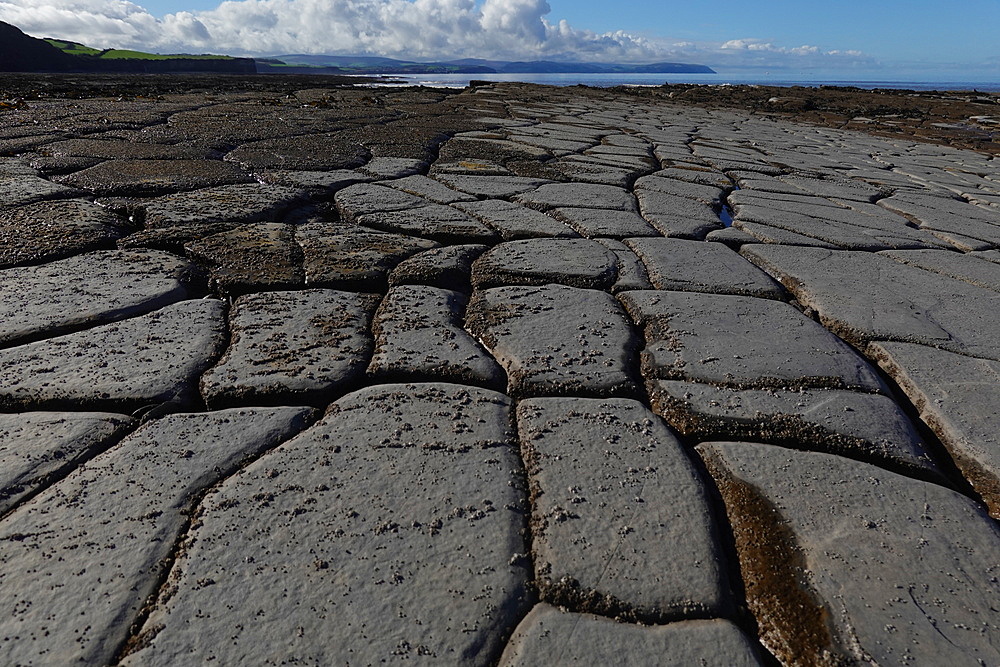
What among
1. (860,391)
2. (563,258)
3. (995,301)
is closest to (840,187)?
(995,301)

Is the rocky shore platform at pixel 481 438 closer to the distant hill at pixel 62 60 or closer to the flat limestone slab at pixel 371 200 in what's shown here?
the flat limestone slab at pixel 371 200

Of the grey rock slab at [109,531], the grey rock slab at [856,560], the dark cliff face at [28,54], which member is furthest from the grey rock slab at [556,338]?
the dark cliff face at [28,54]

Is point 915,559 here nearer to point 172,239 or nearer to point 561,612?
point 561,612

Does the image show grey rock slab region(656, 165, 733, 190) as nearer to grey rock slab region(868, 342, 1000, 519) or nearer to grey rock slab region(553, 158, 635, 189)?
grey rock slab region(553, 158, 635, 189)

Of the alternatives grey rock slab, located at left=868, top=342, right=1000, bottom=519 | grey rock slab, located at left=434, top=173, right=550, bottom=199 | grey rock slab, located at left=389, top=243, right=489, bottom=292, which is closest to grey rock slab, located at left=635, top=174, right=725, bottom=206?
grey rock slab, located at left=434, top=173, right=550, bottom=199

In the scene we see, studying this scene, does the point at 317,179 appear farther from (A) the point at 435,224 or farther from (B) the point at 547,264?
(B) the point at 547,264
